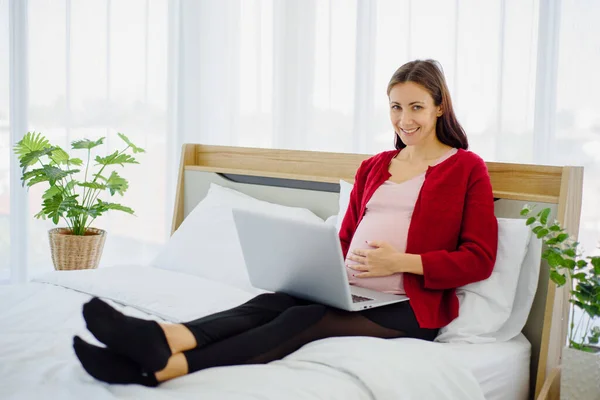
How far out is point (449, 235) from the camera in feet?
6.27

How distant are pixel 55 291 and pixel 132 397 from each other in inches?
36.8

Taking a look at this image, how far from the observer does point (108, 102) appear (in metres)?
3.73

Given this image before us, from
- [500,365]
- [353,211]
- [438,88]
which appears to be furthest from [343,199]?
[500,365]

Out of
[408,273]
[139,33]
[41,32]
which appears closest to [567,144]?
[408,273]

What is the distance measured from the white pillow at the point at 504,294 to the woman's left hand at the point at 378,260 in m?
0.24

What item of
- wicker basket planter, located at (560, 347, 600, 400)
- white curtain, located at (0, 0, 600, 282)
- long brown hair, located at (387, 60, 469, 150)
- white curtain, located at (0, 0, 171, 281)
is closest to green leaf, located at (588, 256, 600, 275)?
wicker basket planter, located at (560, 347, 600, 400)

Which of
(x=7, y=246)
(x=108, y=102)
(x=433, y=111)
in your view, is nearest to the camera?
(x=433, y=111)

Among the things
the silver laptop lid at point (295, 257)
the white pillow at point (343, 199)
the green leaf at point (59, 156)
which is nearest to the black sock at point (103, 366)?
the silver laptop lid at point (295, 257)

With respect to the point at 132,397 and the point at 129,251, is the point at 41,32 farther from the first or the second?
the point at 132,397

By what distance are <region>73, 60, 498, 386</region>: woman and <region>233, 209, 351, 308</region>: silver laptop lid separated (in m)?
0.05

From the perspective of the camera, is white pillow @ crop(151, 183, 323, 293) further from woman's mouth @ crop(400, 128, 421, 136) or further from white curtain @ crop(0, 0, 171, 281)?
white curtain @ crop(0, 0, 171, 281)

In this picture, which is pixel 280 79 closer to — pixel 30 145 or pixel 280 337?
pixel 30 145

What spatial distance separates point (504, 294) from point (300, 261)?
617 millimetres

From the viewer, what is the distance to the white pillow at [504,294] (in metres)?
1.90
